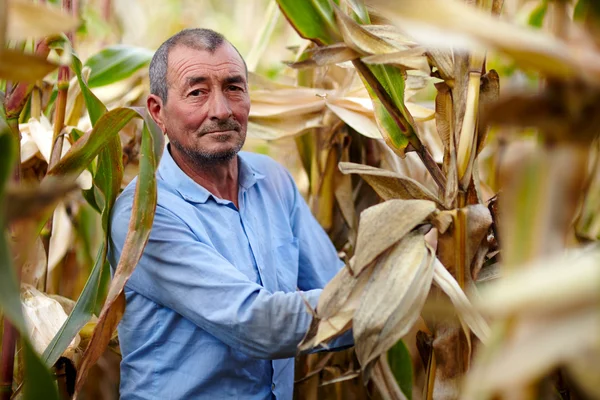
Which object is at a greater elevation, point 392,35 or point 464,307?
point 392,35

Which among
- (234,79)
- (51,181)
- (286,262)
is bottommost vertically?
(286,262)

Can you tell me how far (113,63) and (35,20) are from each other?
3.12 feet

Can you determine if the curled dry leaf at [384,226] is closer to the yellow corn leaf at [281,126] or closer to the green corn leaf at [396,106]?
the green corn leaf at [396,106]

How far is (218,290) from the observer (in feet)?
3.30

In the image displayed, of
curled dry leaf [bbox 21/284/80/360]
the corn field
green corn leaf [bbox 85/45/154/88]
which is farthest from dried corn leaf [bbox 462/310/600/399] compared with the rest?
green corn leaf [bbox 85/45/154/88]

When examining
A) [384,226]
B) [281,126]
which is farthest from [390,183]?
[281,126]

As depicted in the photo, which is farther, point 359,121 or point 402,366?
point 402,366

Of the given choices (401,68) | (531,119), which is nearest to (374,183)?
(401,68)

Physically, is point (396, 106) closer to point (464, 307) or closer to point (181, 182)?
point (464, 307)

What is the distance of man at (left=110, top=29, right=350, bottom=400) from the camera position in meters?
1.02

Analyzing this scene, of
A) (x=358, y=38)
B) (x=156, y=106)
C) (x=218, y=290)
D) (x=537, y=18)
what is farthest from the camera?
(x=537, y=18)

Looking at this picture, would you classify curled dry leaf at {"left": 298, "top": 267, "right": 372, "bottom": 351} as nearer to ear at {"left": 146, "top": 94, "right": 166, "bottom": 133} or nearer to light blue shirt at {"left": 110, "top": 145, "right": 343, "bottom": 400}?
light blue shirt at {"left": 110, "top": 145, "right": 343, "bottom": 400}

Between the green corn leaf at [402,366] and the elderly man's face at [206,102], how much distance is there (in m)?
0.52

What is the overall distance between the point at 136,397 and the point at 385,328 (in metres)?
0.60
